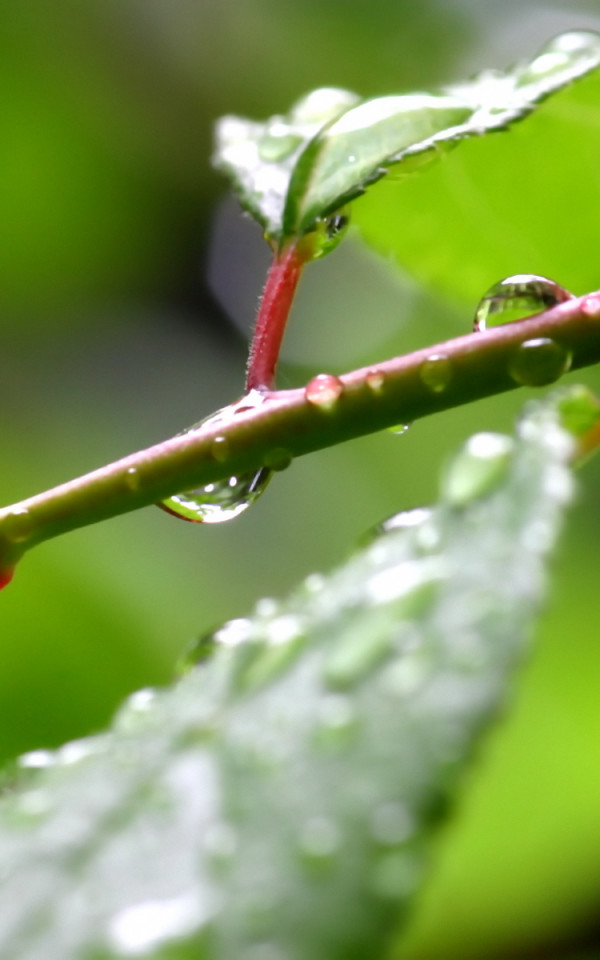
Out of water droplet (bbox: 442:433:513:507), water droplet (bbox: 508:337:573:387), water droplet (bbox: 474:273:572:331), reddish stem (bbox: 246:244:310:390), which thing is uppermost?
reddish stem (bbox: 246:244:310:390)

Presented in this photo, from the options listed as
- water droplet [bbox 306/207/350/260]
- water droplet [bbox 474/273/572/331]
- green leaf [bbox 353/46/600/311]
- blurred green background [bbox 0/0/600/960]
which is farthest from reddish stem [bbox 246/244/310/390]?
blurred green background [bbox 0/0/600/960]

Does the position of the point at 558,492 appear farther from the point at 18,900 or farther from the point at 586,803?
the point at 586,803

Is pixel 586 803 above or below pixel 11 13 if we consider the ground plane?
below

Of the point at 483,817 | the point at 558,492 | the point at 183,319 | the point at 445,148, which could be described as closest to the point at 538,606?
the point at 558,492

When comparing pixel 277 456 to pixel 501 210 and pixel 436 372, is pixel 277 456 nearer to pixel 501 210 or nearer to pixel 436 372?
pixel 436 372

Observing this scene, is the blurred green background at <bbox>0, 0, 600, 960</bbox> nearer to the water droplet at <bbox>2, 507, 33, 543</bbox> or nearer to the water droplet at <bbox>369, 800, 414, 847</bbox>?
the water droplet at <bbox>2, 507, 33, 543</bbox>

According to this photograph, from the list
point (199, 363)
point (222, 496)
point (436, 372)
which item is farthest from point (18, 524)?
point (199, 363)

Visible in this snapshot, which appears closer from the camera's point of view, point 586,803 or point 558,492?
point 558,492
